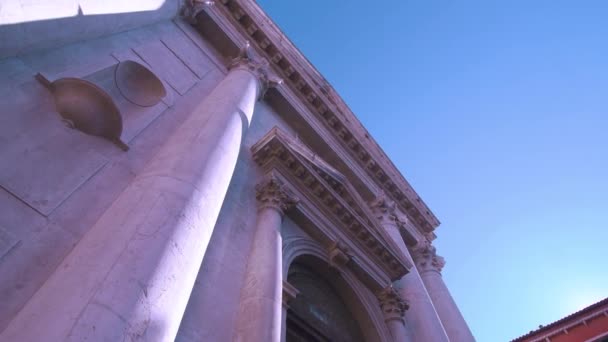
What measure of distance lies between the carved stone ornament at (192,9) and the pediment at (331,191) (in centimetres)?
452

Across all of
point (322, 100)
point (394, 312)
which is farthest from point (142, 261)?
point (322, 100)

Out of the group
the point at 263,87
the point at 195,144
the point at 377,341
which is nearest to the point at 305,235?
the point at 377,341

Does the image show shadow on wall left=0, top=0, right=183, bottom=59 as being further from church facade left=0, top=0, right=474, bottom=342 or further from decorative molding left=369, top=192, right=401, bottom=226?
→ decorative molding left=369, top=192, right=401, bottom=226

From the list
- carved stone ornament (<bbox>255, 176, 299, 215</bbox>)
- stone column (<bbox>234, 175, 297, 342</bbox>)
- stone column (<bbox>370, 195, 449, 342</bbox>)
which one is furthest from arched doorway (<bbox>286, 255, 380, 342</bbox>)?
stone column (<bbox>370, 195, 449, 342</bbox>)

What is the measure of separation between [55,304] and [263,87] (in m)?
8.67

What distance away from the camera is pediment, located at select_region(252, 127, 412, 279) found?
8586 millimetres

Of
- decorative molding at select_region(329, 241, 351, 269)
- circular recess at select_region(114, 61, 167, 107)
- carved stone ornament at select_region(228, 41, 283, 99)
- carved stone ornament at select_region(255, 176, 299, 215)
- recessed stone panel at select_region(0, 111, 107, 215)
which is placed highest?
carved stone ornament at select_region(228, 41, 283, 99)

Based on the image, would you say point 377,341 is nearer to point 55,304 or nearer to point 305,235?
point 305,235

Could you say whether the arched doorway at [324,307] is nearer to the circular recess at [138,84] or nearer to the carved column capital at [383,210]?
the circular recess at [138,84]

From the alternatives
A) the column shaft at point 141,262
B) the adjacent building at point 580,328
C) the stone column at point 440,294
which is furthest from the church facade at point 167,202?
the adjacent building at point 580,328

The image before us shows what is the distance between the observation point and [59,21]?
5312 millimetres

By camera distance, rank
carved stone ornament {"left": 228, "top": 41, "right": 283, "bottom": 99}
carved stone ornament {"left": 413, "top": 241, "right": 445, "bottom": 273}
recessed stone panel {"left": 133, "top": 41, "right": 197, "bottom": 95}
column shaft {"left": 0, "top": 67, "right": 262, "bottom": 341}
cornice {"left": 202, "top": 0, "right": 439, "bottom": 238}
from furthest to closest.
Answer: carved stone ornament {"left": 413, "top": 241, "right": 445, "bottom": 273}
cornice {"left": 202, "top": 0, "right": 439, "bottom": 238}
carved stone ornament {"left": 228, "top": 41, "right": 283, "bottom": 99}
recessed stone panel {"left": 133, "top": 41, "right": 197, "bottom": 95}
column shaft {"left": 0, "top": 67, "right": 262, "bottom": 341}

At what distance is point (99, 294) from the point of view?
2.98m

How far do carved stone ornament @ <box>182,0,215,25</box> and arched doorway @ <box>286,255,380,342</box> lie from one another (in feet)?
23.6
